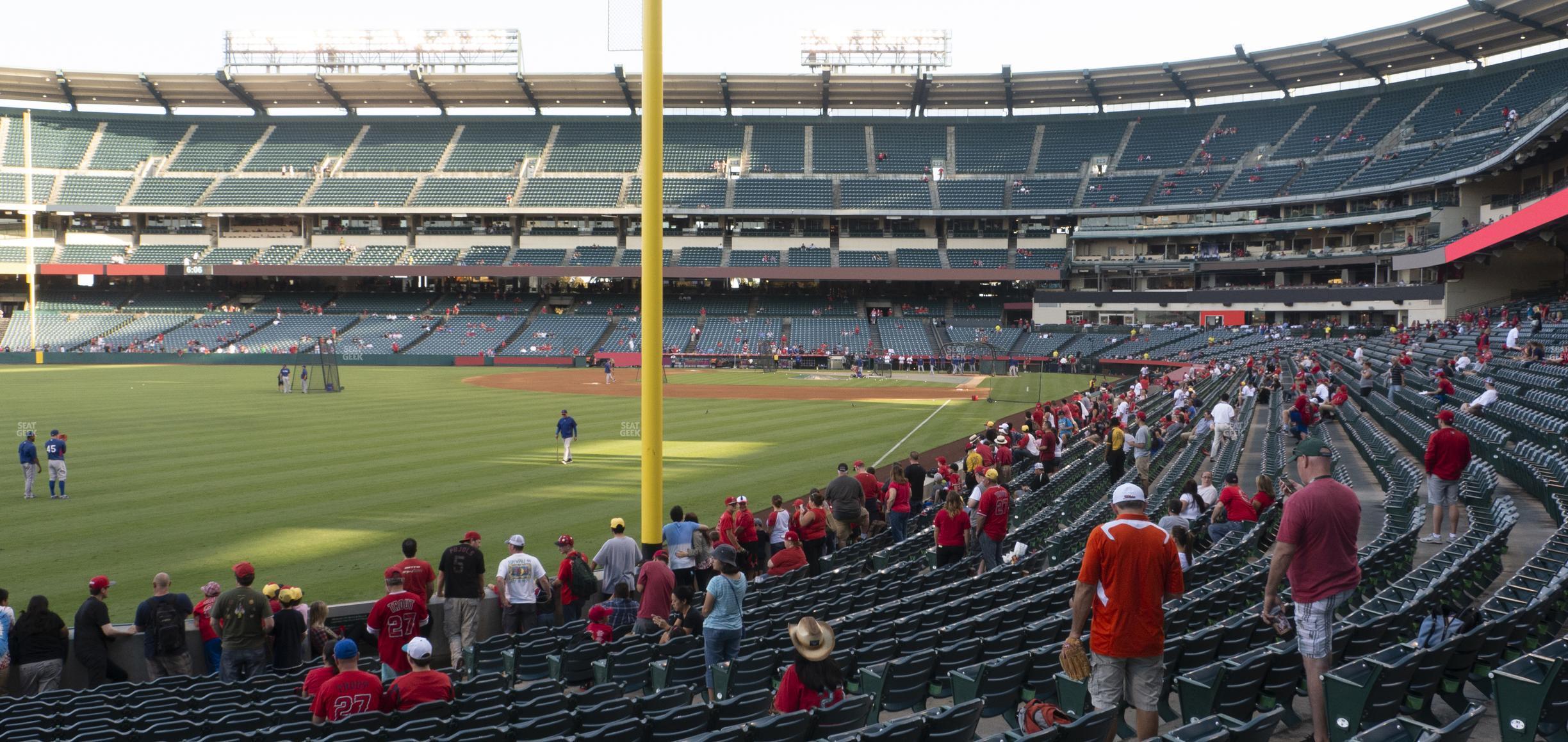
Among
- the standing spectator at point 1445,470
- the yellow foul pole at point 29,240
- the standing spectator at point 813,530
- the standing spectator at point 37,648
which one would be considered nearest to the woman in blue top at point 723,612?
the standing spectator at point 813,530

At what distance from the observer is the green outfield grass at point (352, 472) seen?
15.8m

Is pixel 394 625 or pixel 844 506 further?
pixel 844 506

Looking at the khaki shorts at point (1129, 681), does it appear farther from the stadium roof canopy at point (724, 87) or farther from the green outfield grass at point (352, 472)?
the stadium roof canopy at point (724, 87)

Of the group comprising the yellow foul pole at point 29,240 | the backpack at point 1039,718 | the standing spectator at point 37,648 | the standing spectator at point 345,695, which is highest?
the yellow foul pole at point 29,240

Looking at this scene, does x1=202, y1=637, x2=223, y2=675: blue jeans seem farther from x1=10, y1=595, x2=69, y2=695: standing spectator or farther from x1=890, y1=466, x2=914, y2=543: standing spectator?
x1=890, y1=466, x2=914, y2=543: standing spectator

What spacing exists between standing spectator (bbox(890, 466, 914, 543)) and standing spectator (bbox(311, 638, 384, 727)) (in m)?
9.74

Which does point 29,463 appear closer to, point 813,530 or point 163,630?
point 163,630

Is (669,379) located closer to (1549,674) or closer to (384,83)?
(384,83)

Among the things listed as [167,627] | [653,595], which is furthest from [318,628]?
[653,595]

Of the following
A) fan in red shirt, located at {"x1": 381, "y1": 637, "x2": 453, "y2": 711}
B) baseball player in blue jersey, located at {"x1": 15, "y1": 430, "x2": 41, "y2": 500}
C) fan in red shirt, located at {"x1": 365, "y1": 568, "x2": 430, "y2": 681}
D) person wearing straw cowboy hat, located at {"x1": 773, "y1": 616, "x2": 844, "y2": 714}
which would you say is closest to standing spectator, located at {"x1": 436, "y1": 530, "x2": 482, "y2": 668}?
fan in red shirt, located at {"x1": 365, "y1": 568, "x2": 430, "y2": 681}

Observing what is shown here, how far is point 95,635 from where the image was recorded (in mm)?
10438

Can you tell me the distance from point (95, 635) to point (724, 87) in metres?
75.7

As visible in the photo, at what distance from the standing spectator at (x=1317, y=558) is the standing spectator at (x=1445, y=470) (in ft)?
22.0

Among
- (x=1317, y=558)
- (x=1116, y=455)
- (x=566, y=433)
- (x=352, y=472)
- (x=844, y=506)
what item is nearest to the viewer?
(x=1317, y=558)
